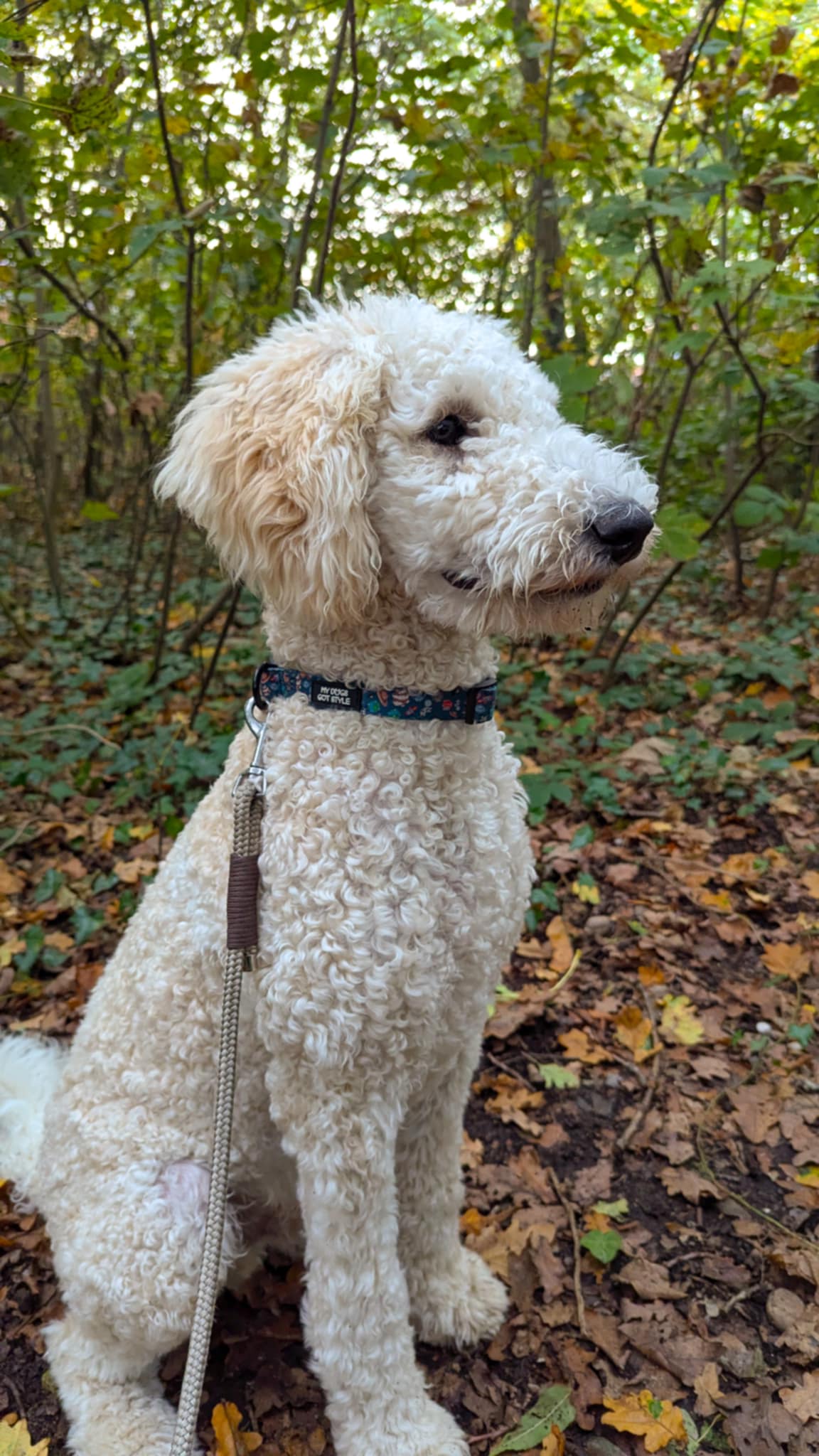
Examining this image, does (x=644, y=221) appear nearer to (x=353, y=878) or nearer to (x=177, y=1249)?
(x=353, y=878)

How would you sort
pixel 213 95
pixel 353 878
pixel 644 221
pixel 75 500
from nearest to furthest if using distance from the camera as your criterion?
pixel 353 878 → pixel 644 221 → pixel 213 95 → pixel 75 500

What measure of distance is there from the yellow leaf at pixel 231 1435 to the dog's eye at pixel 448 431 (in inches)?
83.5

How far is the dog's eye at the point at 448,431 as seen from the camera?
5.06ft

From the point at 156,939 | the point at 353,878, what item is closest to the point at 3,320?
the point at 156,939

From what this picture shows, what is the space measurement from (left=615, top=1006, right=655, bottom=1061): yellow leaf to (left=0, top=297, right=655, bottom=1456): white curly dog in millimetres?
1202

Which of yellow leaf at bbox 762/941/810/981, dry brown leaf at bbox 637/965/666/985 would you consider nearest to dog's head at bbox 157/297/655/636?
dry brown leaf at bbox 637/965/666/985

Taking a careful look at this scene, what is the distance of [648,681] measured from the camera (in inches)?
194

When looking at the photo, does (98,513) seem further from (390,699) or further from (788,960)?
(788,960)

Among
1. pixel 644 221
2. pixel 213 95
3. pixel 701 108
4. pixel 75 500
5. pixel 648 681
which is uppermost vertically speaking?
pixel 701 108

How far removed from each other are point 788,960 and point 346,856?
2150 mm

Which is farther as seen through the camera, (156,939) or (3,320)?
(3,320)

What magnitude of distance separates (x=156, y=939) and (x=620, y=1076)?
1644 mm

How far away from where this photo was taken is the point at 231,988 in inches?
58.7

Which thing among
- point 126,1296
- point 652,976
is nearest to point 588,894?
point 652,976
